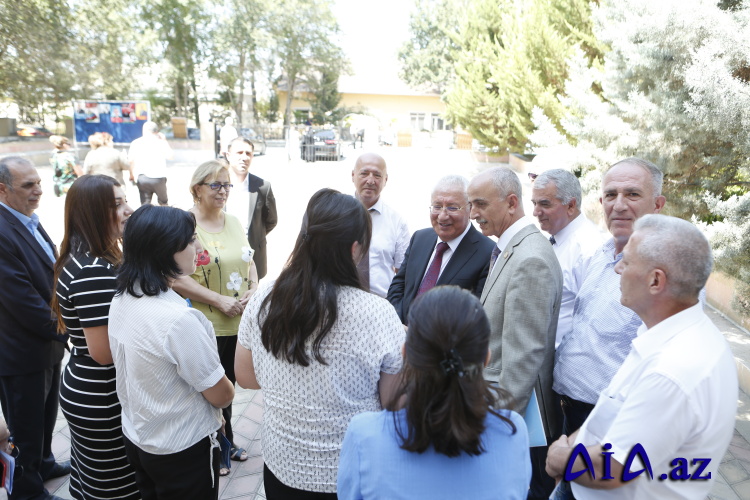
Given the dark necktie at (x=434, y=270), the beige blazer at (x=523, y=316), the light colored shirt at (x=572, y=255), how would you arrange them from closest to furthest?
the beige blazer at (x=523, y=316), the light colored shirt at (x=572, y=255), the dark necktie at (x=434, y=270)

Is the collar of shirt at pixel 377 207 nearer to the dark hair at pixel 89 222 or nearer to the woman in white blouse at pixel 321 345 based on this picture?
the dark hair at pixel 89 222

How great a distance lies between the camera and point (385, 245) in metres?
3.94

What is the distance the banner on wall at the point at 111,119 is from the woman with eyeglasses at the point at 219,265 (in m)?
19.2

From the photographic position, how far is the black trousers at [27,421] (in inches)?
115

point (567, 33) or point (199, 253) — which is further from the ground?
point (567, 33)

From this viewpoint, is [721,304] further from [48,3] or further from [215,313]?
[48,3]

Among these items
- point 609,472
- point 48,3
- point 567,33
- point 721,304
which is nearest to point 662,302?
point 609,472

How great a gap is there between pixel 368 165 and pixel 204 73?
118 ft

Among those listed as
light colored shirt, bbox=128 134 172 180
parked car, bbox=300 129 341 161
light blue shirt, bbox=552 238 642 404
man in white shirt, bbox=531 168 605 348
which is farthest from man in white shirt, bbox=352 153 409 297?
parked car, bbox=300 129 341 161

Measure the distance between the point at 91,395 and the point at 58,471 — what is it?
Answer: 4.81ft

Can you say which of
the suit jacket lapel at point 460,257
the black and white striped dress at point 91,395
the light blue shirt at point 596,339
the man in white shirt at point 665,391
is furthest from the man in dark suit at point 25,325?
the man in white shirt at point 665,391

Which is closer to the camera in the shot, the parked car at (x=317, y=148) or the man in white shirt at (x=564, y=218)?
the man in white shirt at (x=564, y=218)

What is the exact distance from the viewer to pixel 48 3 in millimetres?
19047

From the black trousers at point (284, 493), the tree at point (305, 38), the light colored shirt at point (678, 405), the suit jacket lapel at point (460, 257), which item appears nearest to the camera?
the light colored shirt at point (678, 405)
